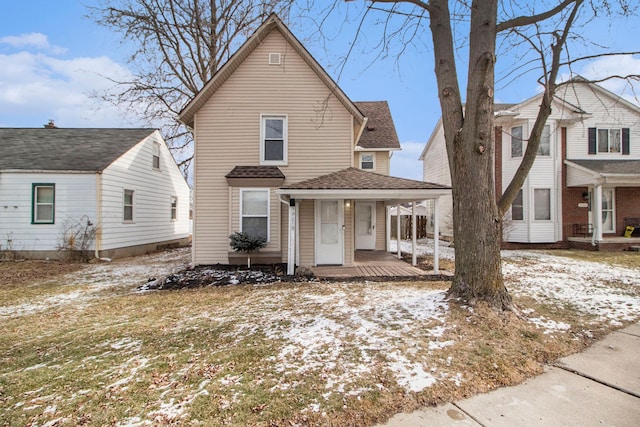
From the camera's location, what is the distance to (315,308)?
18.3ft

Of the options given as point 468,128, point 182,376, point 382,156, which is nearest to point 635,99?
point 468,128

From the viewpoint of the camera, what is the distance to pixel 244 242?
9.42 m

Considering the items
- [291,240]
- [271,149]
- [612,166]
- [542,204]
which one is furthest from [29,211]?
[612,166]

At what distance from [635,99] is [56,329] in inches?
412

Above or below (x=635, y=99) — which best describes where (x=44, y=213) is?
below

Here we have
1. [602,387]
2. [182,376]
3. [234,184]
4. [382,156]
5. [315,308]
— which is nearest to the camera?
[602,387]

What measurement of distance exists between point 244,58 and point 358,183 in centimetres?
560

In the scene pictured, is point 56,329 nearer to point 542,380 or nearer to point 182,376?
point 182,376

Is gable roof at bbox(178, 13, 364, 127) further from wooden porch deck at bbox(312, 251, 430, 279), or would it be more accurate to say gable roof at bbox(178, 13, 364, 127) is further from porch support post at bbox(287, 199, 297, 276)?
wooden porch deck at bbox(312, 251, 430, 279)

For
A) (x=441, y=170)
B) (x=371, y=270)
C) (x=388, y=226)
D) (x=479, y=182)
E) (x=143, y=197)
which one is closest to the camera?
(x=479, y=182)

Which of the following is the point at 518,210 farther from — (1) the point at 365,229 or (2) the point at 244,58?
(2) the point at 244,58

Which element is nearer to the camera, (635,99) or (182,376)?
(182,376)

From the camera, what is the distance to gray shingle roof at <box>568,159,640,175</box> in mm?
13625

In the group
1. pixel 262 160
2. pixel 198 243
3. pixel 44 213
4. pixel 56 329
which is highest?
pixel 262 160
